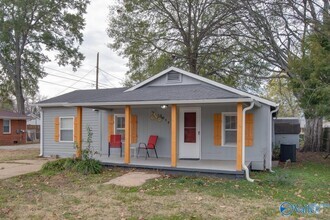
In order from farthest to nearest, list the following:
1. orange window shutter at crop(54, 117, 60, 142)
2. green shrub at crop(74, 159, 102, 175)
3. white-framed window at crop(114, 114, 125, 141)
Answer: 1. orange window shutter at crop(54, 117, 60, 142)
2. white-framed window at crop(114, 114, 125, 141)
3. green shrub at crop(74, 159, 102, 175)

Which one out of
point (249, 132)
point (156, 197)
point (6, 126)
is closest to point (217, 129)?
point (249, 132)

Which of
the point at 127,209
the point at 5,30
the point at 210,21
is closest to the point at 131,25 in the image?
the point at 210,21

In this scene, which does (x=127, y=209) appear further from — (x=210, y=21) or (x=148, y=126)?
(x=210, y=21)

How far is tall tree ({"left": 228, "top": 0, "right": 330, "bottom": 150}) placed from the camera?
10.4 metres

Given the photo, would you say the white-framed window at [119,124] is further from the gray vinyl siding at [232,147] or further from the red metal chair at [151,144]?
the gray vinyl siding at [232,147]

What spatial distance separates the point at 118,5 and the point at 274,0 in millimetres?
9069

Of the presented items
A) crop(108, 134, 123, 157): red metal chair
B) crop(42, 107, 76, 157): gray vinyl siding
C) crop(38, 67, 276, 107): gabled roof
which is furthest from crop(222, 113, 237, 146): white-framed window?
crop(42, 107, 76, 157): gray vinyl siding

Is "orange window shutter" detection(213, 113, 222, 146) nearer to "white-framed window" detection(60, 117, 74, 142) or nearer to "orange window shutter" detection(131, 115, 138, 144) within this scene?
"orange window shutter" detection(131, 115, 138, 144)

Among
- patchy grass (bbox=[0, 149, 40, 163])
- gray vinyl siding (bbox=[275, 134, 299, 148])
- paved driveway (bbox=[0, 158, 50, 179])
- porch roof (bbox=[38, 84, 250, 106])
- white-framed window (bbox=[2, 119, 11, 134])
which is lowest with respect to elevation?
patchy grass (bbox=[0, 149, 40, 163])

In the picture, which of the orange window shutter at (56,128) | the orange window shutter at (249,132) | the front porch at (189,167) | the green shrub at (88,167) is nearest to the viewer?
the front porch at (189,167)

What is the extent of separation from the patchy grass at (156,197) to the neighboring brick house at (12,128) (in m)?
15.8

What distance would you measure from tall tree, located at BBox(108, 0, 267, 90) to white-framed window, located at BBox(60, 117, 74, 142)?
234 inches

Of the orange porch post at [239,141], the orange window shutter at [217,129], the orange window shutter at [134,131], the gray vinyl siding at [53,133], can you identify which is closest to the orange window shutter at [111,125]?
the orange window shutter at [134,131]

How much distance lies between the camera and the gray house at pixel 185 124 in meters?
9.12
